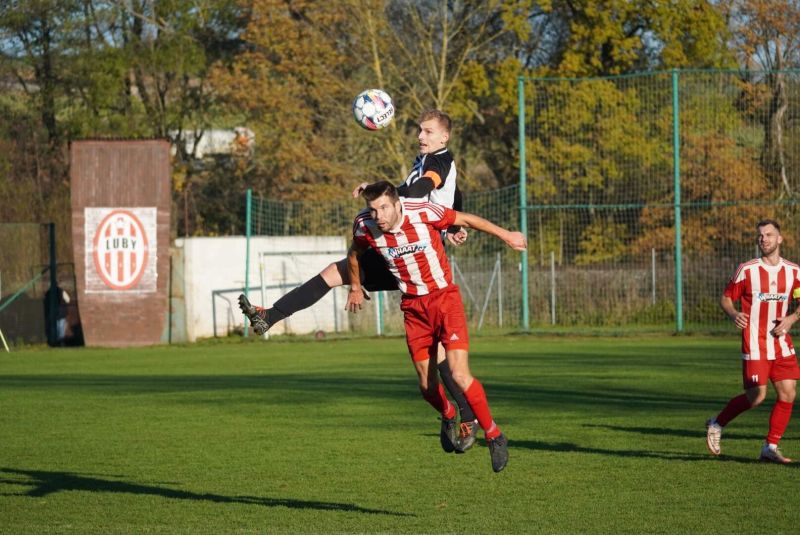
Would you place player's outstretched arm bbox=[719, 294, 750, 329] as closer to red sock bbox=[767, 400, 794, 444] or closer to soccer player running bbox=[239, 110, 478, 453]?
red sock bbox=[767, 400, 794, 444]

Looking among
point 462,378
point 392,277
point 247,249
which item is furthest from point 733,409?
point 247,249

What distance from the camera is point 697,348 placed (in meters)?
24.4

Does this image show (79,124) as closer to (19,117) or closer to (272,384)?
(19,117)

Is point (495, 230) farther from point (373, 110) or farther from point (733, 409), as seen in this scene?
point (733, 409)

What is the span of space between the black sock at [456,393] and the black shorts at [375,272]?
0.81 meters

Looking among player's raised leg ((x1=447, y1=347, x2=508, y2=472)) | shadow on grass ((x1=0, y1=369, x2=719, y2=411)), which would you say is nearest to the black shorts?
player's raised leg ((x1=447, y1=347, x2=508, y2=472))

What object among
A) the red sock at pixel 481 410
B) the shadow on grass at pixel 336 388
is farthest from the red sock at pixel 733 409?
the shadow on grass at pixel 336 388

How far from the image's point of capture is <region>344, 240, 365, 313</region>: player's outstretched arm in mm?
9133

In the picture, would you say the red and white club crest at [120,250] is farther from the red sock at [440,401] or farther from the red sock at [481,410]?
the red sock at [481,410]

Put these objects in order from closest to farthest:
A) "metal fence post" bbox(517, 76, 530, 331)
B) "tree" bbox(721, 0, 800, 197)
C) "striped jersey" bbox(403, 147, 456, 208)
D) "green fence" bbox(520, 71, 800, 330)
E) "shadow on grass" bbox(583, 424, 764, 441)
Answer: "striped jersey" bbox(403, 147, 456, 208)
"shadow on grass" bbox(583, 424, 764, 441)
"green fence" bbox(520, 71, 800, 330)
"metal fence post" bbox(517, 76, 530, 331)
"tree" bbox(721, 0, 800, 197)

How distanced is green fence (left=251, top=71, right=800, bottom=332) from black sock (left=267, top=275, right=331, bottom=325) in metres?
17.3

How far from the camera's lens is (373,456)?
11.5 metres

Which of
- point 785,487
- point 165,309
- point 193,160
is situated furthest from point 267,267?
point 785,487

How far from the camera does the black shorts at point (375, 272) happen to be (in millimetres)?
9594
